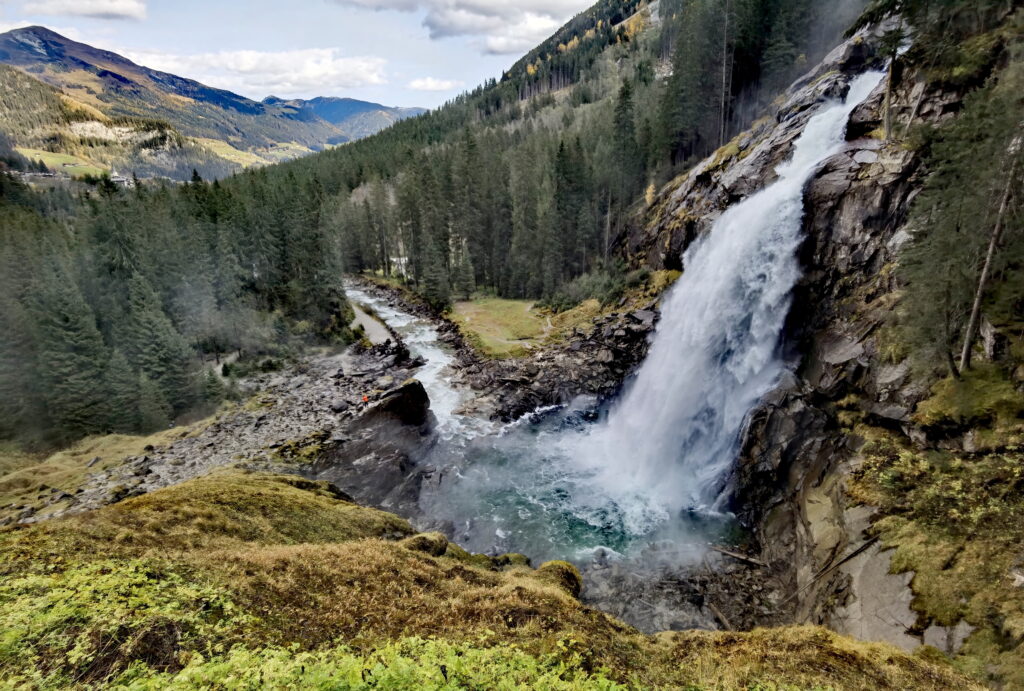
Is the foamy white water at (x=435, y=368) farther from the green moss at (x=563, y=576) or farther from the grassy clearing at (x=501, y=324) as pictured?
the green moss at (x=563, y=576)

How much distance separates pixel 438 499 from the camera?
82.2ft

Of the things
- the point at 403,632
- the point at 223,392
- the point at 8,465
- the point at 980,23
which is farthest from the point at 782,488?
the point at 8,465

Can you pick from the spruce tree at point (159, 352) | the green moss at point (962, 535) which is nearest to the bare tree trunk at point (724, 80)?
the green moss at point (962, 535)

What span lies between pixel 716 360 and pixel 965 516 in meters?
14.5

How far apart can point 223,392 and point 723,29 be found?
197ft

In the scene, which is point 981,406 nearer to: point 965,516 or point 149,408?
point 965,516

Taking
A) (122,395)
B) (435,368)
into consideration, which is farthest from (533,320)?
(122,395)

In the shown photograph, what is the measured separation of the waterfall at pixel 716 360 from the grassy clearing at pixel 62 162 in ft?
754

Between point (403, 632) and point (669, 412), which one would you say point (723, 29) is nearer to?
point (669, 412)

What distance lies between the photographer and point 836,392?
21.9 meters

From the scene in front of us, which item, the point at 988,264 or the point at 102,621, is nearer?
the point at 102,621

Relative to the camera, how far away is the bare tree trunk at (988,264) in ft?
48.5

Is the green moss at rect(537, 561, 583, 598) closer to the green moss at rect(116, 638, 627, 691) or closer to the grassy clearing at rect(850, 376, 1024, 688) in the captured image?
the green moss at rect(116, 638, 627, 691)

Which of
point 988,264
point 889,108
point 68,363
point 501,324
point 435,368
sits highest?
point 889,108
